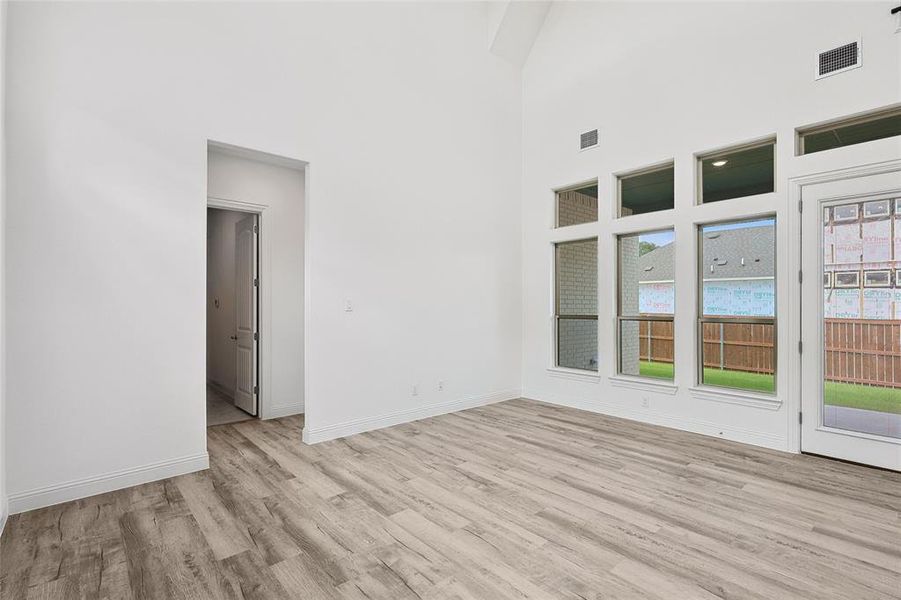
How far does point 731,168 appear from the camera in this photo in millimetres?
4555

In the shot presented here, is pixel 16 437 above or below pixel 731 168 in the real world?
below

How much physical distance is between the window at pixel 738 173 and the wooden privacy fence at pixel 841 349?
1302 mm

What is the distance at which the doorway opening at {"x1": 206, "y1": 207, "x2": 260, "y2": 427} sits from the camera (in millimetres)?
5336

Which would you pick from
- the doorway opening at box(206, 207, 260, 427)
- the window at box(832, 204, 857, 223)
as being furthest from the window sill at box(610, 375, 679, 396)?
the doorway opening at box(206, 207, 260, 427)

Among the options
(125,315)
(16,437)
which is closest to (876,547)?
(125,315)

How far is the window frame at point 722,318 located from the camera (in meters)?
4.13

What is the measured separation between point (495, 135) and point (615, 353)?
3239mm

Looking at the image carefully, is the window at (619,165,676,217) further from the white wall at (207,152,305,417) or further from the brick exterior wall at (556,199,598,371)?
the white wall at (207,152,305,417)

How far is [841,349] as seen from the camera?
3801 mm

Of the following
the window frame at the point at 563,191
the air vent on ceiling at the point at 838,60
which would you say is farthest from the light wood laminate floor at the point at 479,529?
the air vent on ceiling at the point at 838,60

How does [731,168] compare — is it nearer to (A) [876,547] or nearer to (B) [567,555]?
(A) [876,547]

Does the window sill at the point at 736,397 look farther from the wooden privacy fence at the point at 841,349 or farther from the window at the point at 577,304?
the window at the point at 577,304

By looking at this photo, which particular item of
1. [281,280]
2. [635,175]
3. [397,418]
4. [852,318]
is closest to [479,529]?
[397,418]

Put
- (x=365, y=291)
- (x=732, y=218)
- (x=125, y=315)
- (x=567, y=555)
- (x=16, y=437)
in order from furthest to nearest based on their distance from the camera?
(x=365, y=291)
(x=732, y=218)
(x=125, y=315)
(x=16, y=437)
(x=567, y=555)
